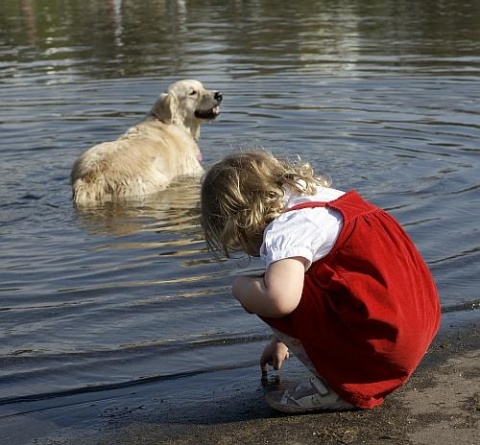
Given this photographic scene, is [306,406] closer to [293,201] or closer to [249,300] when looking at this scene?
[249,300]

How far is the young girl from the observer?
4.17 meters

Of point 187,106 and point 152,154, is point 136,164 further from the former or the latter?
point 187,106

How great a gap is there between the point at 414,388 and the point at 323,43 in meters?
15.3

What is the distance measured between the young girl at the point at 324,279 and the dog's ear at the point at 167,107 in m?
6.20

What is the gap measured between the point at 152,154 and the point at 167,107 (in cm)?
83

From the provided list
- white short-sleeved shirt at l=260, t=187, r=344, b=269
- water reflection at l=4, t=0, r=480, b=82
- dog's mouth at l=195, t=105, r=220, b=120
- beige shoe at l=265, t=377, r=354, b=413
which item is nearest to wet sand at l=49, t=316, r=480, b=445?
beige shoe at l=265, t=377, r=354, b=413

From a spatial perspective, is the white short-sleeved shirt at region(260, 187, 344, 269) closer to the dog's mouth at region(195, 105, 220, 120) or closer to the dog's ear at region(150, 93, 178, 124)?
the dog's ear at region(150, 93, 178, 124)

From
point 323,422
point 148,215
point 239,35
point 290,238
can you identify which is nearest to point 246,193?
point 290,238

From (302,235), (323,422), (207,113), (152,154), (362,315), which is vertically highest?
(302,235)

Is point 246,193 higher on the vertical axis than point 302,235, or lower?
higher

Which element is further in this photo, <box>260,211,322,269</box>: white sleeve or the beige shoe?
the beige shoe

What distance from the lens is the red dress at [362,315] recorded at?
13.8 feet

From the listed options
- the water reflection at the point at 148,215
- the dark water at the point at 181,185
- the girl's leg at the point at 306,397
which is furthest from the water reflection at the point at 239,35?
the girl's leg at the point at 306,397

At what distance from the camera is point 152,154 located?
9.84m
